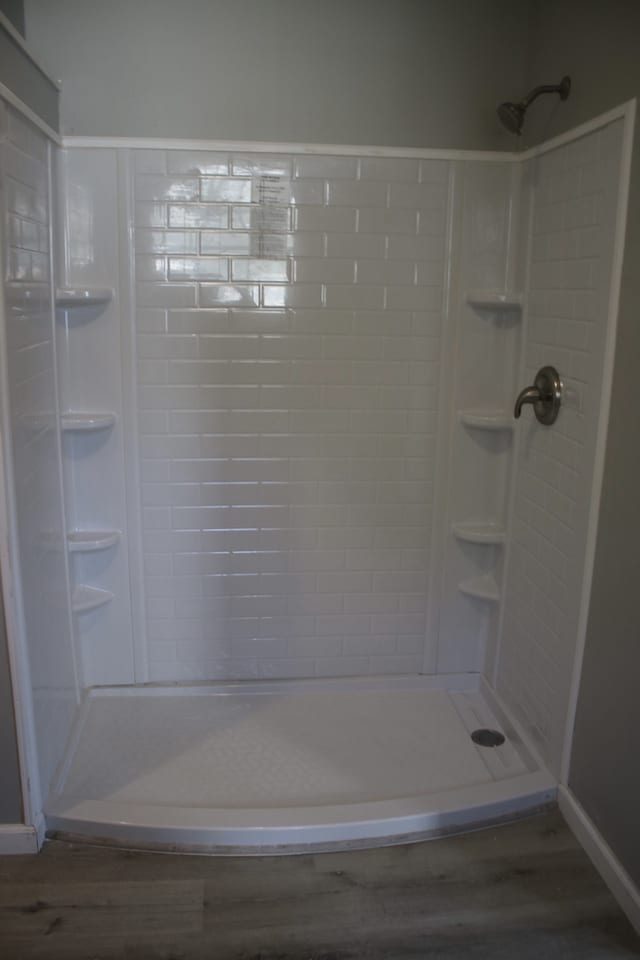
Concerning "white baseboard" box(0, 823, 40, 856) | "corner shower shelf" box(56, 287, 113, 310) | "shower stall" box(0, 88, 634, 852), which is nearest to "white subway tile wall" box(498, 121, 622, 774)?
"shower stall" box(0, 88, 634, 852)

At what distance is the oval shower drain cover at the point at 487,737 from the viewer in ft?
7.43

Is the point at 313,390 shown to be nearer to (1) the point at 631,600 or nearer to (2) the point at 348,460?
(2) the point at 348,460

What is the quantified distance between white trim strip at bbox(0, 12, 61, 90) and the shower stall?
6.0 inches

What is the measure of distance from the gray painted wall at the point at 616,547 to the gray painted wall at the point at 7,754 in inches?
52.3

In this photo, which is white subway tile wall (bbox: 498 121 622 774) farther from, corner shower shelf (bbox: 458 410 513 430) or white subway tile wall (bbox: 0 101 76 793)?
white subway tile wall (bbox: 0 101 76 793)

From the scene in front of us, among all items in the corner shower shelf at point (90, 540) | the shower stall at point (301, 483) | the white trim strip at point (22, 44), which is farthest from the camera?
the corner shower shelf at point (90, 540)

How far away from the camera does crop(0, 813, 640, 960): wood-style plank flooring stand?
162cm

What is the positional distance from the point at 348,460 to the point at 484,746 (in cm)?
92

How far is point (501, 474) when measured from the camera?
246cm

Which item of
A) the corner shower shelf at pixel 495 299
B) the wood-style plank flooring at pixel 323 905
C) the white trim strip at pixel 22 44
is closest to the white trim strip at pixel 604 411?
the wood-style plank flooring at pixel 323 905

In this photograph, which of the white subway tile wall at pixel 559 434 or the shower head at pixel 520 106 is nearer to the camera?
the white subway tile wall at pixel 559 434

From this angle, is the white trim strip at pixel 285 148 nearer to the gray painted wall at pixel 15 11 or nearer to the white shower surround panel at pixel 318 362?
the white shower surround panel at pixel 318 362

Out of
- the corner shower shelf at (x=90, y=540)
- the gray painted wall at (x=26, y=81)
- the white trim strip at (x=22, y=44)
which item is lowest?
the corner shower shelf at (x=90, y=540)

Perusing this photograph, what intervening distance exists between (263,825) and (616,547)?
104 cm
